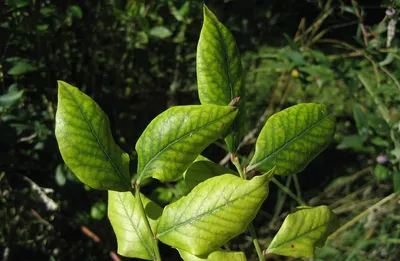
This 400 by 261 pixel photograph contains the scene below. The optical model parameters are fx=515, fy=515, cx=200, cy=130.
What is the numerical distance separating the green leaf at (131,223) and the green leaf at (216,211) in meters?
0.06

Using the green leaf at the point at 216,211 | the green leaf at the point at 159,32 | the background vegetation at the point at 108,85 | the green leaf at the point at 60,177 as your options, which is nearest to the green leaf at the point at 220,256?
the green leaf at the point at 216,211

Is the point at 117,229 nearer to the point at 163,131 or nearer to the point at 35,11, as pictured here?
the point at 163,131

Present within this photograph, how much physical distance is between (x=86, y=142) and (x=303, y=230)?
22cm

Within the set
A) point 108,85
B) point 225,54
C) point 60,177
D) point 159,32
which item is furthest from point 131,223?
point 108,85

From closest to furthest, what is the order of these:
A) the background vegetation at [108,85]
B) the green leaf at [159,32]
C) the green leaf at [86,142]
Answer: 1. the green leaf at [86,142]
2. the background vegetation at [108,85]
3. the green leaf at [159,32]

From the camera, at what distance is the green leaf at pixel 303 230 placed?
0.50 m

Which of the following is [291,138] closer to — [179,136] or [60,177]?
[179,136]

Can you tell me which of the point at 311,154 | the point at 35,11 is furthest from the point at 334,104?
the point at 311,154

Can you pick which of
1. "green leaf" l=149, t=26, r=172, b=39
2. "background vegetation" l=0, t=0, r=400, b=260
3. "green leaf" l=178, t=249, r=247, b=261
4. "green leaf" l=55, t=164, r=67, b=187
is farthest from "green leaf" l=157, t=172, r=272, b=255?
"green leaf" l=149, t=26, r=172, b=39

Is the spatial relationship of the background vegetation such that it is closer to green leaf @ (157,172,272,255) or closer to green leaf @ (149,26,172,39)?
green leaf @ (149,26,172,39)

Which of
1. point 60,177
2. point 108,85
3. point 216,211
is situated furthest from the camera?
point 108,85

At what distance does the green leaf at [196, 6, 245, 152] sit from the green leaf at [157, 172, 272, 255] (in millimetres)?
75

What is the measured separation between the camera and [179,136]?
44 cm

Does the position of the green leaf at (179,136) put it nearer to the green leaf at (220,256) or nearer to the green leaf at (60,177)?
the green leaf at (220,256)
